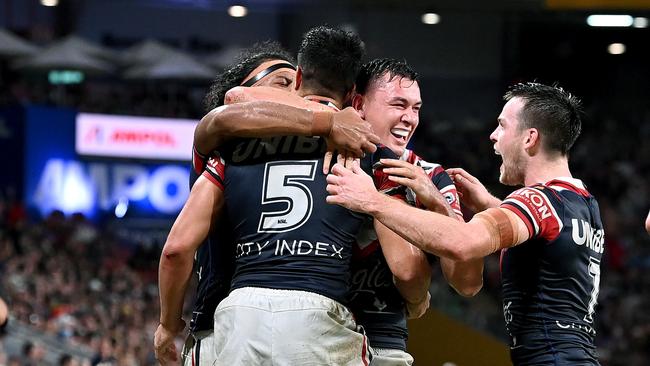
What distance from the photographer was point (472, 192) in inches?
201

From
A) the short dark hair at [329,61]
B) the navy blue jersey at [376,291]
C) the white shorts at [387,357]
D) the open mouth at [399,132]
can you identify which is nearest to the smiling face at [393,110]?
the open mouth at [399,132]

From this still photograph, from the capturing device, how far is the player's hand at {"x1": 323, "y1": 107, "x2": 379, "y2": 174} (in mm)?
4055

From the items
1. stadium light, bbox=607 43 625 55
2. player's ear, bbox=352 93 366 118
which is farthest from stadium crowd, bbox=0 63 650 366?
player's ear, bbox=352 93 366 118

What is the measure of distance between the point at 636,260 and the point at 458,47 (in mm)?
8082

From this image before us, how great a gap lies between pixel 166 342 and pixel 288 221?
3.10 ft

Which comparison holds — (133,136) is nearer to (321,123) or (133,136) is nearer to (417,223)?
(321,123)

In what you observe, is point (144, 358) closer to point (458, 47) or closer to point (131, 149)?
point (131, 149)

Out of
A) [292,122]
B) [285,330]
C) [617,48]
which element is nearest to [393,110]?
[292,122]

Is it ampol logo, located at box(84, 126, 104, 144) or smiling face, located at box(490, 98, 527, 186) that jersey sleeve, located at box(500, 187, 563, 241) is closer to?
smiling face, located at box(490, 98, 527, 186)

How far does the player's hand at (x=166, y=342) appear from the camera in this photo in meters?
4.62

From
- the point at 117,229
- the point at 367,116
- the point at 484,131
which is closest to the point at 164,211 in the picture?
the point at 117,229

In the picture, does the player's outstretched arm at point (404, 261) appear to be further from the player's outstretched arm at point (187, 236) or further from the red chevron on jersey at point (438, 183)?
the player's outstretched arm at point (187, 236)

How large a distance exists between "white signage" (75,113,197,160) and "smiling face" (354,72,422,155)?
50.1 feet

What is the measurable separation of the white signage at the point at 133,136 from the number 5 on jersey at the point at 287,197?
15738 millimetres
